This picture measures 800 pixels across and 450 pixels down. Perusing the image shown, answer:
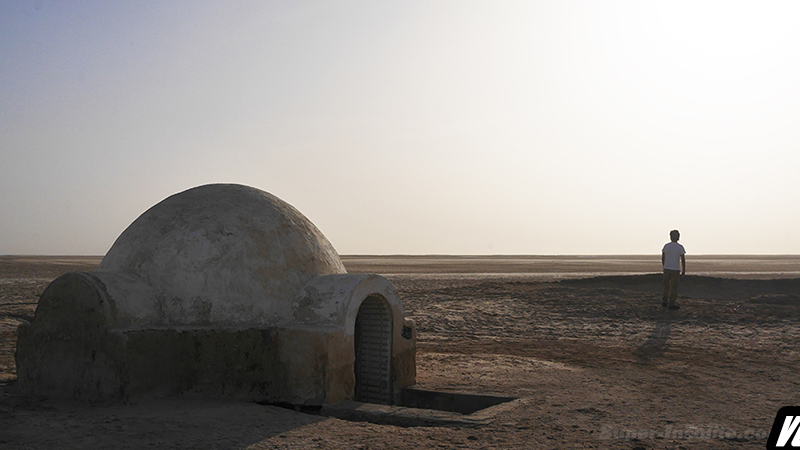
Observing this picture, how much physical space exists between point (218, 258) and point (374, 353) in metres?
2.74

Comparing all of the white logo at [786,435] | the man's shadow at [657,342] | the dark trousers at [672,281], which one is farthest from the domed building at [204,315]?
the dark trousers at [672,281]

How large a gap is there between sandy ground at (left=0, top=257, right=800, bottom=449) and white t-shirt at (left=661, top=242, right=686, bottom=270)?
168 centimetres

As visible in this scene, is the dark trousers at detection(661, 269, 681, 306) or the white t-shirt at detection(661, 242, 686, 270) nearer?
the white t-shirt at detection(661, 242, 686, 270)

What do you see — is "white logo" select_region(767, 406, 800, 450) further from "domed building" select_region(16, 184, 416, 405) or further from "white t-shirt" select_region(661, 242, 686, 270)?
"white t-shirt" select_region(661, 242, 686, 270)

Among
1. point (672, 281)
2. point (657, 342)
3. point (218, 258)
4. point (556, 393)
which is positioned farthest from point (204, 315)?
point (672, 281)

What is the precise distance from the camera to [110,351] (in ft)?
22.4

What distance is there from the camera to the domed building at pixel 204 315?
6996mm

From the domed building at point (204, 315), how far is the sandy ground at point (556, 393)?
374mm

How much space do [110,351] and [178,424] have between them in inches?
50.3

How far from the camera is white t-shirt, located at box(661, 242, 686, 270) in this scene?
14789 millimetres

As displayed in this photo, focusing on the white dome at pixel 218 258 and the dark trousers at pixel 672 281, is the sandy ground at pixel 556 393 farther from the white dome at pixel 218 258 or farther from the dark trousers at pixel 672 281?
the white dome at pixel 218 258

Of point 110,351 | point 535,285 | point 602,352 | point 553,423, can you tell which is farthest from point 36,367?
point 535,285

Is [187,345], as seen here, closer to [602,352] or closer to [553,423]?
[553,423]

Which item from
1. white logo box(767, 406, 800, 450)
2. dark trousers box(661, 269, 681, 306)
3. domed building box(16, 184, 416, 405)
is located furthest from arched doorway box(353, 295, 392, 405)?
dark trousers box(661, 269, 681, 306)
